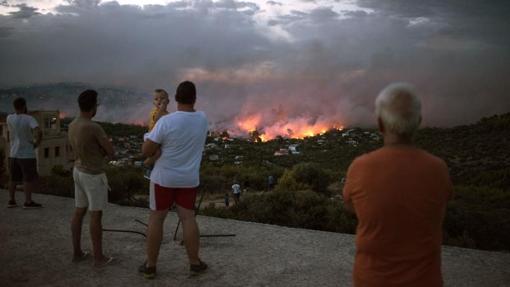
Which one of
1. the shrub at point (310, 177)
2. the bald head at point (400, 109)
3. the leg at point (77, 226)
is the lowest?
the shrub at point (310, 177)

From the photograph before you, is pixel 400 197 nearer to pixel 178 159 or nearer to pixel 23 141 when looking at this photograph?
pixel 178 159

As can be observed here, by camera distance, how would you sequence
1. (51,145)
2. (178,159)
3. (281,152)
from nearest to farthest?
1. (178,159)
2. (51,145)
3. (281,152)

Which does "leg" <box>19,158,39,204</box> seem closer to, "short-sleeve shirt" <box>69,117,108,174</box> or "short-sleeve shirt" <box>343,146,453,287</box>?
"short-sleeve shirt" <box>69,117,108,174</box>

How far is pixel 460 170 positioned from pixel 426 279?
39397 mm

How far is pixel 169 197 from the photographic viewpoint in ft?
14.0

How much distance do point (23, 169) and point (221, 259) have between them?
3739 millimetres

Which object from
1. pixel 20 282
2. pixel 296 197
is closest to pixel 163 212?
pixel 20 282

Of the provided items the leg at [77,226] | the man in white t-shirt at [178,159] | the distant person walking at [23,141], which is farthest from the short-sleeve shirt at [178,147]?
the distant person walking at [23,141]

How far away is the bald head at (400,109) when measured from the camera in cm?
234

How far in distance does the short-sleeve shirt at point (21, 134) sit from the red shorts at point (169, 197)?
140 inches

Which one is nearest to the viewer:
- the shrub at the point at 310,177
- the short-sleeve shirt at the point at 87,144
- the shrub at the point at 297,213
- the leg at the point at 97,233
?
the short-sleeve shirt at the point at 87,144

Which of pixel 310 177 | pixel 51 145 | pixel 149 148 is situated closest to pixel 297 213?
pixel 149 148

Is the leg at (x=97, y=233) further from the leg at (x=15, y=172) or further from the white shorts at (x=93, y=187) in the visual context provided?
the leg at (x=15, y=172)

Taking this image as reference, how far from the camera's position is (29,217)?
23.2 ft
